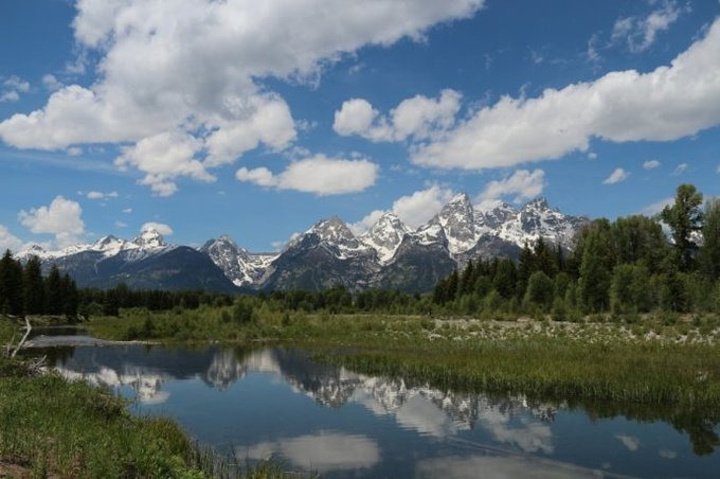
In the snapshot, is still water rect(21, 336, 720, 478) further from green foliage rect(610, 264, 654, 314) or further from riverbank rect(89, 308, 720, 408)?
green foliage rect(610, 264, 654, 314)

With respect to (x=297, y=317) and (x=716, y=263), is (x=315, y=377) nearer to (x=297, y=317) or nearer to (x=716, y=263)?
(x=297, y=317)

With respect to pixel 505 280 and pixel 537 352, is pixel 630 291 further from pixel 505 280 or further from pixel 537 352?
pixel 505 280

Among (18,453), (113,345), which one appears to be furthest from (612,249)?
(18,453)

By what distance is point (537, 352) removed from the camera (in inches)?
1694

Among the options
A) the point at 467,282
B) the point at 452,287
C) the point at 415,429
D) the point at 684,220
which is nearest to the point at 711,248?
the point at 684,220

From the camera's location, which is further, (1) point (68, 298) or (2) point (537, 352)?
(1) point (68, 298)

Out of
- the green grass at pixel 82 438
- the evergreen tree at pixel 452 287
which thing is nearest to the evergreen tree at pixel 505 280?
the evergreen tree at pixel 452 287

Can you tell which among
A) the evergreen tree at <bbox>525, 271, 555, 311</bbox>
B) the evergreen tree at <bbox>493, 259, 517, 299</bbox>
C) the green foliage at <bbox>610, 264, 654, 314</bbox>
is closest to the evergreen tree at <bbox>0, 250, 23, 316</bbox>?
the evergreen tree at <bbox>493, 259, 517, 299</bbox>

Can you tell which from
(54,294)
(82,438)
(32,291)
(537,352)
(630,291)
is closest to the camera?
(82,438)

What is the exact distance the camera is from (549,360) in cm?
3772

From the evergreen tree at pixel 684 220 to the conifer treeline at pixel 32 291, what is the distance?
10659 centimetres

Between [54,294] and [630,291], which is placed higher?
[54,294]

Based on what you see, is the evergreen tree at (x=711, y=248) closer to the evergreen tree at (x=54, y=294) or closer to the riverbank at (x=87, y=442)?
the riverbank at (x=87, y=442)

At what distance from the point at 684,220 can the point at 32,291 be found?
11600 cm
